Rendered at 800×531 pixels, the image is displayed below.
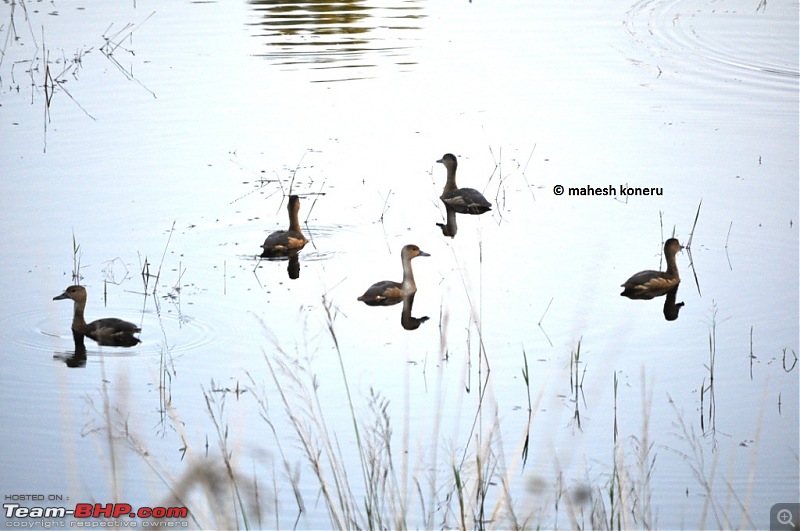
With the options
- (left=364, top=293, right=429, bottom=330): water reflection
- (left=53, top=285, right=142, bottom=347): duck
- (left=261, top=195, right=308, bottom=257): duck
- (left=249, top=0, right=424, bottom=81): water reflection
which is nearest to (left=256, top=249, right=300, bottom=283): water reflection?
(left=261, top=195, right=308, bottom=257): duck

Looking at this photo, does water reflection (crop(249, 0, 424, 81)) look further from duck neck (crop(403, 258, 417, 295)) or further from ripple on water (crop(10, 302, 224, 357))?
ripple on water (crop(10, 302, 224, 357))

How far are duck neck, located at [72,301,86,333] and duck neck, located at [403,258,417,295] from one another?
88.3 inches

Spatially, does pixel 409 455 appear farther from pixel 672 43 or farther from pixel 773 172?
pixel 672 43

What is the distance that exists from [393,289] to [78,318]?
216cm

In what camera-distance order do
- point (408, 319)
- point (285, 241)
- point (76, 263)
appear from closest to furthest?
point (408, 319) < point (76, 263) < point (285, 241)

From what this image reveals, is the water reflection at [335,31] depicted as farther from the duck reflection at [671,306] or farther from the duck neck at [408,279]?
the duck reflection at [671,306]

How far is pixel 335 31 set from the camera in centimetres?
1891

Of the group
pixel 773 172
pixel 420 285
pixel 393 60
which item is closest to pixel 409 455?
pixel 420 285

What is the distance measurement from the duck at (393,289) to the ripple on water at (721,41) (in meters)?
6.60

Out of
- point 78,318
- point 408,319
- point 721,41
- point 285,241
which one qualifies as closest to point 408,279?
point 408,319

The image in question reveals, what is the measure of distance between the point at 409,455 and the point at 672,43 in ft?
37.3

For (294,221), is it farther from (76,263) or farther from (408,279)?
(76,263)

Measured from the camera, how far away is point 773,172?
11398 millimetres

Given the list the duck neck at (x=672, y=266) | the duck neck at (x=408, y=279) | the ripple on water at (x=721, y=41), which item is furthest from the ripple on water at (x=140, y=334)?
the ripple on water at (x=721, y=41)
